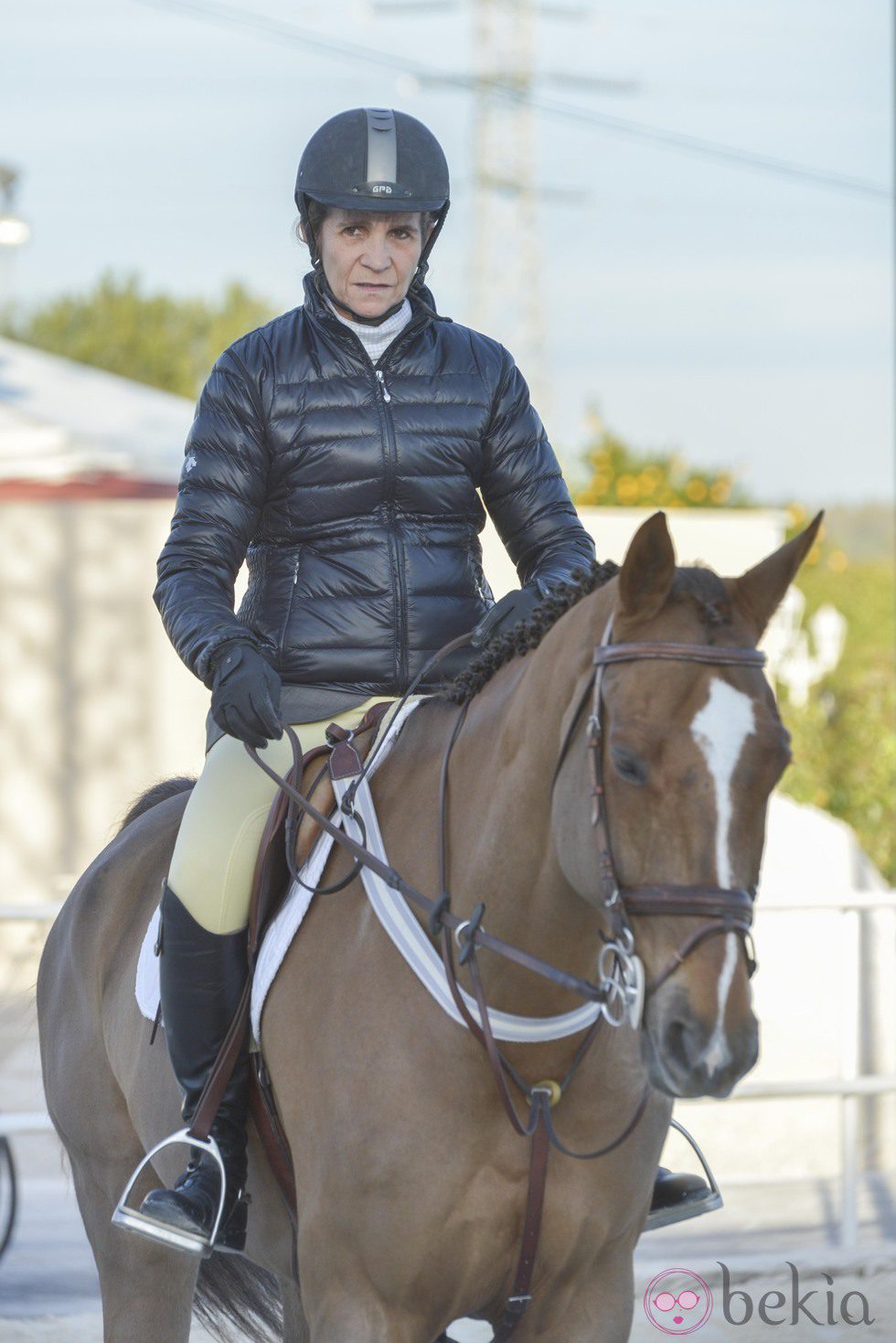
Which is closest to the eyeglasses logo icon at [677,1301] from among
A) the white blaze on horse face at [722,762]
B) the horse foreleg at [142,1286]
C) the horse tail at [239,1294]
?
the horse tail at [239,1294]

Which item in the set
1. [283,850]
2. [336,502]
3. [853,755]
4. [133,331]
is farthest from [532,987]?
[133,331]

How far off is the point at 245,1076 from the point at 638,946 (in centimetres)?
119

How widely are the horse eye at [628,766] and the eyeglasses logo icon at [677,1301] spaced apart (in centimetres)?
364

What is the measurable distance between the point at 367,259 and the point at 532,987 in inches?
62.0

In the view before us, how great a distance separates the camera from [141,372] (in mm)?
50031

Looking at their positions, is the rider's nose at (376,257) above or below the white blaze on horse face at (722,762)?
above

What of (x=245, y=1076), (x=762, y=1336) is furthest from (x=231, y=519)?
(x=762, y=1336)

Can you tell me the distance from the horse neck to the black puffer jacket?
496 millimetres

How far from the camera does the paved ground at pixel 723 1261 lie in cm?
548

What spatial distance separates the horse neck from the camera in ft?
8.94

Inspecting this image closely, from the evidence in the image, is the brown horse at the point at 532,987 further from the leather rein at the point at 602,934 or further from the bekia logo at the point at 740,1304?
the bekia logo at the point at 740,1304

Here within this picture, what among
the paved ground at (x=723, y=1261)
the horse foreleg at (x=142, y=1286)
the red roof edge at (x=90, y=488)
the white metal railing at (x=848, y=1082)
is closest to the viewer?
the horse foreleg at (x=142, y=1286)

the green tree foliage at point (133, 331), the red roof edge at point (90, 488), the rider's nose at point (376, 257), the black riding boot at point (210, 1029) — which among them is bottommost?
the black riding boot at point (210, 1029)

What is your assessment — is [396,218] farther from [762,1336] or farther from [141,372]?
[141,372]
